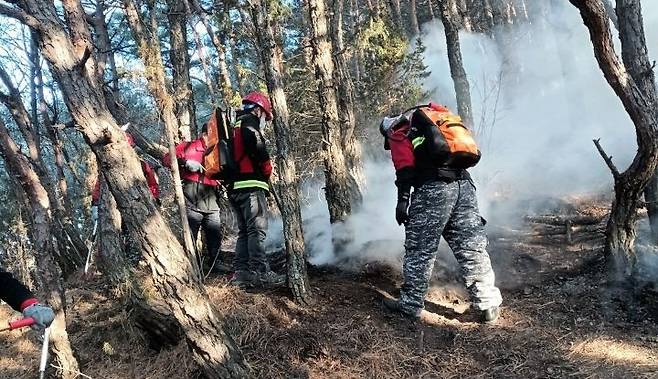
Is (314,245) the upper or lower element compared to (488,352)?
upper

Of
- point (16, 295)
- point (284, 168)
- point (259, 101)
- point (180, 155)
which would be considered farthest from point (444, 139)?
point (16, 295)

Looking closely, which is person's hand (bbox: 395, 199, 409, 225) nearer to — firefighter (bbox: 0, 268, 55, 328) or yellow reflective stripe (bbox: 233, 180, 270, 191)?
yellow reflective stripe (bbox: 233, 180, 270, 191)

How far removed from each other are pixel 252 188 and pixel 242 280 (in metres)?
0.98

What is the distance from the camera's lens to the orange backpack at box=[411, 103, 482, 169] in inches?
183

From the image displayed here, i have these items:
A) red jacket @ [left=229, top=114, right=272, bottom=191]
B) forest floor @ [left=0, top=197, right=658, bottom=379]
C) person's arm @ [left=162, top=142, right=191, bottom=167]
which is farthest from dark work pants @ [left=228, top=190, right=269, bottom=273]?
person's arm @ [left=162, top=142, right=191, bottom=167]

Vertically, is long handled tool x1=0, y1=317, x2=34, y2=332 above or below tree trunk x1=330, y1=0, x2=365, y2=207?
below

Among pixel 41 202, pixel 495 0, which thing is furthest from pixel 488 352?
pixel 495 0

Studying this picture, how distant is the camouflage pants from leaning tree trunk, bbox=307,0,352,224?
1835mm

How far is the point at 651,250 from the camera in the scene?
17.2 ft

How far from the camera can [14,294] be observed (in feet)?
12.0

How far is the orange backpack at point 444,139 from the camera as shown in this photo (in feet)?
15.3

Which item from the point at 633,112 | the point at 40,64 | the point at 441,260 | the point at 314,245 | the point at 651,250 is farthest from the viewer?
the point at 40,64

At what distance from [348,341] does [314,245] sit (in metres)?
2.77

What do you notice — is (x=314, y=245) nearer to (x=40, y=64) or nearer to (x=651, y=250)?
(x=651, y=250)
